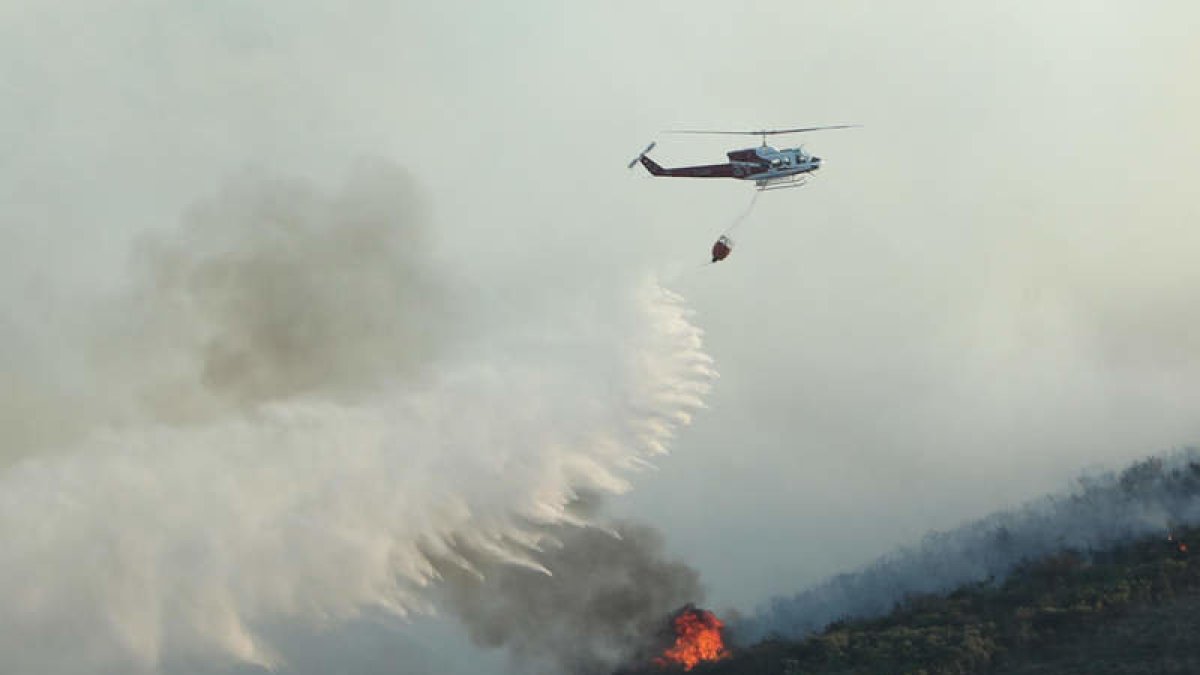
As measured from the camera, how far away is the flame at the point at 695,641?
11700 cm

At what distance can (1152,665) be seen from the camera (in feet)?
305

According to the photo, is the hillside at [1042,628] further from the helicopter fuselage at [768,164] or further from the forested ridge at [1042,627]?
the helicopter fuselage at [768,164]

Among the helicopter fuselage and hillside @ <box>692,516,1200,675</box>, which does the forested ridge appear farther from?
the helicopter fuselage

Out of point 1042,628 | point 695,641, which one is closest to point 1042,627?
point 1042,628

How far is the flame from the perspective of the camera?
4606 inches

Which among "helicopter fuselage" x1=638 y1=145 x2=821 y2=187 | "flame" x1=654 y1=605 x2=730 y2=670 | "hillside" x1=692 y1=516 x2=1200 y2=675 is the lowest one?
"hillside" x1=692 y1=516 x2=1200 y2=675

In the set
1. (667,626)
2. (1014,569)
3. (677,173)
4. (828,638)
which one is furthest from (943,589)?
(677,173)

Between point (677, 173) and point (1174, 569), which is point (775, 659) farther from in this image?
point (677, 173)

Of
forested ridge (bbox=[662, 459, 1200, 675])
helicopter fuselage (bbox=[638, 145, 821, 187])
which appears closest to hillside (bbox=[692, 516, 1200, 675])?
forested ridge (bbox=[662, 459, 1200, 675])

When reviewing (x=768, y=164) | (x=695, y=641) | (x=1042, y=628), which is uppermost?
(x=768, y=164)

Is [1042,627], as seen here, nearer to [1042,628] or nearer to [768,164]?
[1042,628]

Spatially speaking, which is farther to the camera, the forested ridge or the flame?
the flame

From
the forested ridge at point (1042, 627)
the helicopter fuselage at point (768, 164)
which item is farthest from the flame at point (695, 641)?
the helicopter fuselage at point (768, 164)

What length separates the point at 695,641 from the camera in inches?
4678
